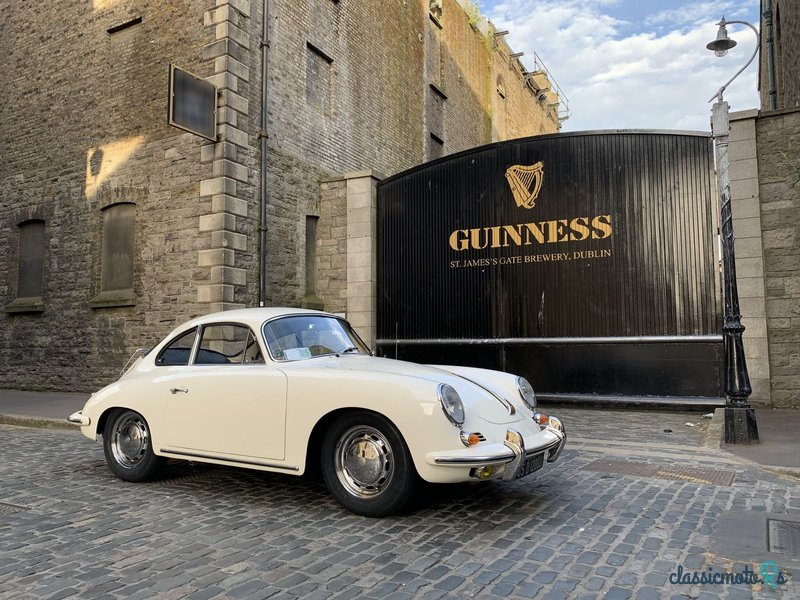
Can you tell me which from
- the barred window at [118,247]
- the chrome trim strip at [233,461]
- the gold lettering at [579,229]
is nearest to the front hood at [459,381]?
the chrome trim strip at [233,461]

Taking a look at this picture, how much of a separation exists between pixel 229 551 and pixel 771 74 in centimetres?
1761

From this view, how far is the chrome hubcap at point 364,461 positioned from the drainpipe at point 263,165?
7.76 metres

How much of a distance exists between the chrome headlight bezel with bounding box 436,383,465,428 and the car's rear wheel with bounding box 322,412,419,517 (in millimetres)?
374

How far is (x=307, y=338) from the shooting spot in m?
5.14

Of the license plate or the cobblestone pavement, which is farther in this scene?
the license plate

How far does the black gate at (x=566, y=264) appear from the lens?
392 inches

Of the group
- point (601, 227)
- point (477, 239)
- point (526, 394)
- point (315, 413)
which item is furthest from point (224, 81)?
point (526, 394)

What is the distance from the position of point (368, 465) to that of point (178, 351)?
2.29m

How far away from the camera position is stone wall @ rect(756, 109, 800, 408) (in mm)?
9281

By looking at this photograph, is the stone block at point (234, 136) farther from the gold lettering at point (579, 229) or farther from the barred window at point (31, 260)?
the gold lettering at point (579, 229)

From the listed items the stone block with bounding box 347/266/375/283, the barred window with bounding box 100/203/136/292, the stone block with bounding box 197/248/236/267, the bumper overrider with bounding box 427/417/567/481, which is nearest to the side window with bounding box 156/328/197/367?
the bumper overrider with bounding box 427/417/567/481

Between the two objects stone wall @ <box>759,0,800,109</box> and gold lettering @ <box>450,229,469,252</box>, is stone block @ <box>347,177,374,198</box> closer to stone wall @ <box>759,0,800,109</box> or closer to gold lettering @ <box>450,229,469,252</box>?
gold lettering @ <box>450,229,469,252</box>

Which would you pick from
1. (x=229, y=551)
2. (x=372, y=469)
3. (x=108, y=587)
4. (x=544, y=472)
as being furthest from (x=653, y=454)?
(x=108, y=587)

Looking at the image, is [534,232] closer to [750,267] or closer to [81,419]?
[750,267]
